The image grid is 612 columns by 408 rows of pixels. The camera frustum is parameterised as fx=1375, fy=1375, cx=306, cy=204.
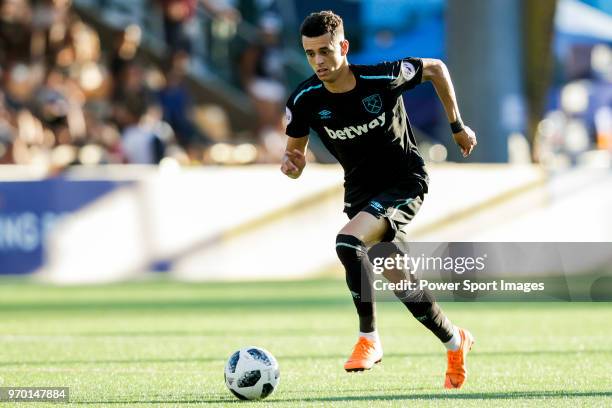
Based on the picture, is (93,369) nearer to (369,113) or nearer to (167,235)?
(369,113)

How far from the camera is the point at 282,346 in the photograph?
10633 mm

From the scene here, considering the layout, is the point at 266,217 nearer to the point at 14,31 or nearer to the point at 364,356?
the point at 14,31

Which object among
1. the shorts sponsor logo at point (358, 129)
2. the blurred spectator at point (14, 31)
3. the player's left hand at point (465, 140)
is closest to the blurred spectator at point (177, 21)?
the blurred spectator at point (14, 31)

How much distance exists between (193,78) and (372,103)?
53.2 feet

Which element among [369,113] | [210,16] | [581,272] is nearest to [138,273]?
[581,272]

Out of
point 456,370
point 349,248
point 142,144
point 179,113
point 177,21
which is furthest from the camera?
point 177,21

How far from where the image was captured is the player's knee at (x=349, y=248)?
781cm

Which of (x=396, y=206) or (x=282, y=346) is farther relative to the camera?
(x=282, y=346)

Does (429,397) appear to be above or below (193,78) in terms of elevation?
below

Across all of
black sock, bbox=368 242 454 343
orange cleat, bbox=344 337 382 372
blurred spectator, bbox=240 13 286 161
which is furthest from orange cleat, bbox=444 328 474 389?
blurred spectator, bbox=240 13 286 161

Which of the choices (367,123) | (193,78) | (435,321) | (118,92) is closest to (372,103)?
(367,123)

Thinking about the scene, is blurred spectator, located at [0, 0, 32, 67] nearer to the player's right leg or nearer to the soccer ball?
the player's right leg

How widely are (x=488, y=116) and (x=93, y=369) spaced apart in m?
12.2

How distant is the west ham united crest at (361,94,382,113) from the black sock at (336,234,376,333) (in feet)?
2.74
